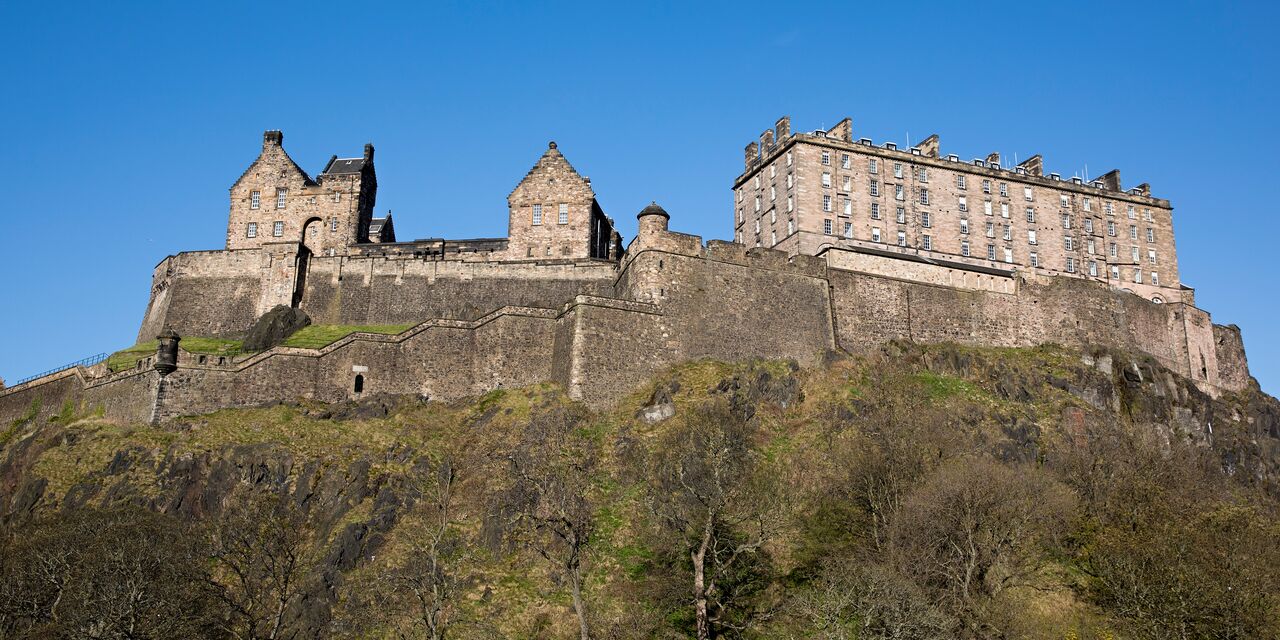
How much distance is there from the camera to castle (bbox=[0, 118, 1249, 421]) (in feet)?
177

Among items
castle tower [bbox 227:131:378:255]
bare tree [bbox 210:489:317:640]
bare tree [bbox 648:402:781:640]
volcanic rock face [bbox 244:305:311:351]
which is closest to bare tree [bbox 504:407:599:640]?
bare tree [bbox 648:402:781:640]

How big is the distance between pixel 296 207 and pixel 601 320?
25.1 metres

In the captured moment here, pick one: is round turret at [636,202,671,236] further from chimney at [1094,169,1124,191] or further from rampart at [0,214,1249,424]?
Result: chimney at [1094,169,1124,191]

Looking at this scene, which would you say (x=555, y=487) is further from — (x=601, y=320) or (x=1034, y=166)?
(x=1034, y=166)

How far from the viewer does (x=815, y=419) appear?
166 feet

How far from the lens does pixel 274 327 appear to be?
5953 centimetres

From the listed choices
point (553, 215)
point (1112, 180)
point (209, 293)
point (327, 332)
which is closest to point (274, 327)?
point (327, 332)

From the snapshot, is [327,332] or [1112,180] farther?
[1112,180]

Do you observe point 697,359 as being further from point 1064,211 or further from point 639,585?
point 1064,211

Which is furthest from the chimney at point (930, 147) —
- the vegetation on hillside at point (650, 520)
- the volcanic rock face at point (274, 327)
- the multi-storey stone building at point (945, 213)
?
the volcanic rock face at point (274, 327)

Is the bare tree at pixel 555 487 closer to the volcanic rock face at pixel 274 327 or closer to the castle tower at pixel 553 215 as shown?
the volcanic rock face at pixel 274 327

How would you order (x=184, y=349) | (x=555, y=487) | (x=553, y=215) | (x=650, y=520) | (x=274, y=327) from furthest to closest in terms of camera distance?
(x=553, y=215)
(x=274, y=327)
(x=184, y=349)
(x=555, y=487)
(x=650, y=520)

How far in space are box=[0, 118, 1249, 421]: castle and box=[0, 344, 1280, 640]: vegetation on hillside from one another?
221 cm

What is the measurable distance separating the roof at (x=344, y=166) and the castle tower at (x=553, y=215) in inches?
406
